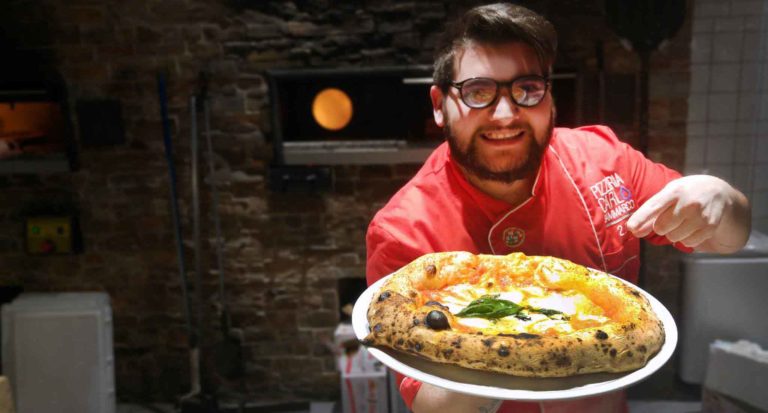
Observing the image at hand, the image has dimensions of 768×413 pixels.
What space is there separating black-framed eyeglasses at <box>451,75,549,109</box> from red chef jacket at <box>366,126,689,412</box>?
198mm

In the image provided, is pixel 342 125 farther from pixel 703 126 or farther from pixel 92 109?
pixel 703 126

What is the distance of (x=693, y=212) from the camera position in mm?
1072

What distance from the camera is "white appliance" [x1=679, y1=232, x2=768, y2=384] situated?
282 cm

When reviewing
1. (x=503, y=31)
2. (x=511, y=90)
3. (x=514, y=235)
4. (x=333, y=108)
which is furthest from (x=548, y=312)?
(x=333, y=108)

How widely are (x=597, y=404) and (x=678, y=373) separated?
1997 mm

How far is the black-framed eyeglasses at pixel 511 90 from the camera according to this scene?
3.56 ft

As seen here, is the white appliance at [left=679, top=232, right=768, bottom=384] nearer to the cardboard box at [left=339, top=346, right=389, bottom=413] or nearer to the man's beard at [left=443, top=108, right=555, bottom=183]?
the cardboard box at [left=339, top=346, right=389, bottom=413]

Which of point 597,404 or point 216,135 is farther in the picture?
point 216,135

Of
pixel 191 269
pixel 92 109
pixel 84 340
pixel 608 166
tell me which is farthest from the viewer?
pixel 191 269

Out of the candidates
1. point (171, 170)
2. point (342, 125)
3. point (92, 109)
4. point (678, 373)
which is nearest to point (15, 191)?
point (92, 109)

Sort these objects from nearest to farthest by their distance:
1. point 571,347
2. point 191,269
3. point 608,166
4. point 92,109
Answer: point 571,347 < point 608,166 < point 92,109 < point 191,269

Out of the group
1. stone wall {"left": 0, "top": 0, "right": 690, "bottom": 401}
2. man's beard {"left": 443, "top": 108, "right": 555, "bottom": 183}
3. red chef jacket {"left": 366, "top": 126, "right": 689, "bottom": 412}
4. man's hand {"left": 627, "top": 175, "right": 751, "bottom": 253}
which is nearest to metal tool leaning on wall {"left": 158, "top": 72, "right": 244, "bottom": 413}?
stone wall {"left": 0, "top": 0, "right": 690, "bottom": 401}

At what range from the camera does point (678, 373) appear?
10.1ft

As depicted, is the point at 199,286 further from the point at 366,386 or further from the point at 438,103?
the point at 438,103
